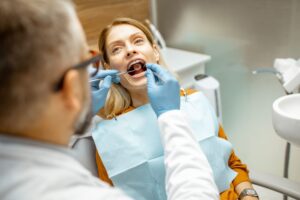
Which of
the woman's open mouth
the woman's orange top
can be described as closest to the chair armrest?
the woman's orange top

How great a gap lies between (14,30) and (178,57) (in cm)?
174

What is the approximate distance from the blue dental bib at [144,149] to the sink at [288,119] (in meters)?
0.26

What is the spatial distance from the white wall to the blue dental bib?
2.15ft

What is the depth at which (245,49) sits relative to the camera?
203 centimetres

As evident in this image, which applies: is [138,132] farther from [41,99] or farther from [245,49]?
[245,49]

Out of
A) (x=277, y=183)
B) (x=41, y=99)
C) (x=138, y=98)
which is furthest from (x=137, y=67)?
(x=41, y=99)

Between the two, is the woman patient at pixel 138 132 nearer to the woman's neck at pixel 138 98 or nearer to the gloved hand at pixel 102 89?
the woman's neck at pixel 138 98

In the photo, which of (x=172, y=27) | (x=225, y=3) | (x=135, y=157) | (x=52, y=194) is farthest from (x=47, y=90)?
(x=172, y=27)

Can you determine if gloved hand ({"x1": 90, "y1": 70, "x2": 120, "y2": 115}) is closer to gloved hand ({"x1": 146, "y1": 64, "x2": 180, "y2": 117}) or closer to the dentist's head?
gloved hand ({"x1": 146, "y1": 64, "x2": 180, "y2": 117})

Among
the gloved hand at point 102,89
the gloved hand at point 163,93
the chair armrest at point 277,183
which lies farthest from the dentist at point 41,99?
the chair armrest at point 277,183

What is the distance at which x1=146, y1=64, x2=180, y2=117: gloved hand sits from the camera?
1225 millimetres

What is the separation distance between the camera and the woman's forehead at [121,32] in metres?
1.51

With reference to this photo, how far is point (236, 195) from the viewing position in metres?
1.43

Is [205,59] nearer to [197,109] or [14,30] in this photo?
[197,109]
